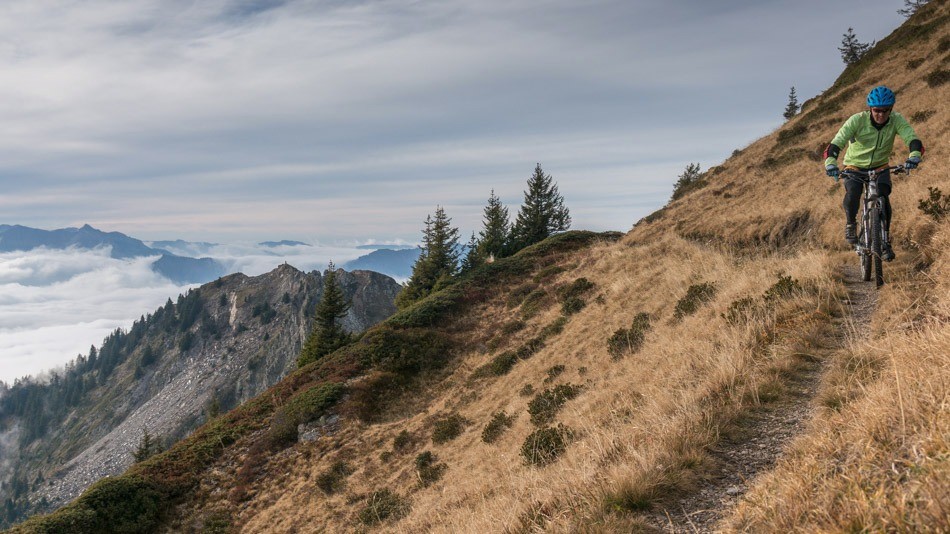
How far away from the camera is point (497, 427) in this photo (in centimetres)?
1460

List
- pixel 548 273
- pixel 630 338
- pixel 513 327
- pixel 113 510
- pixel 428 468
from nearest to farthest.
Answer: pixel 630 338 < pixel 428 468 < pixel 113 510 < pixel 513 327 < pixel 548 273

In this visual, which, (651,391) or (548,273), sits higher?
(548,273)

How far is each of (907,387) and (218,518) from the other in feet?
78.8

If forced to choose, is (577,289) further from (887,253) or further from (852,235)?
(887,253)

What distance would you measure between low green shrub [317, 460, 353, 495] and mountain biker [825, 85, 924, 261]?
754 inches

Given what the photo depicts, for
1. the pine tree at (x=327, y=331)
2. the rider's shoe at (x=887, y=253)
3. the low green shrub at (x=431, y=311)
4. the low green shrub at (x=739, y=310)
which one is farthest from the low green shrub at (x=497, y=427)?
the pine tree at (x=327, y=331)

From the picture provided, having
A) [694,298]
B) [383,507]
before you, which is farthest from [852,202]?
[383,507]

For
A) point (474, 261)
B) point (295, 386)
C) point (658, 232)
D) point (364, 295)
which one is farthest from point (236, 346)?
point (658, 232)

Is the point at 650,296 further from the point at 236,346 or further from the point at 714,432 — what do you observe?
the point at 236,346

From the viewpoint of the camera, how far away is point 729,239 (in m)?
20.4

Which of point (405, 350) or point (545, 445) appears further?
point (405, 350)

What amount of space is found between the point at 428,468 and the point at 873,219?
552 inches

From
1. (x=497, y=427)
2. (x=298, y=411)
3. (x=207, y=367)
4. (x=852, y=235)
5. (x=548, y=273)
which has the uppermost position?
(x=852, y=235)

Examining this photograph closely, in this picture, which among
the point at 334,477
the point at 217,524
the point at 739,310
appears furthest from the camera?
the point at 217,524
